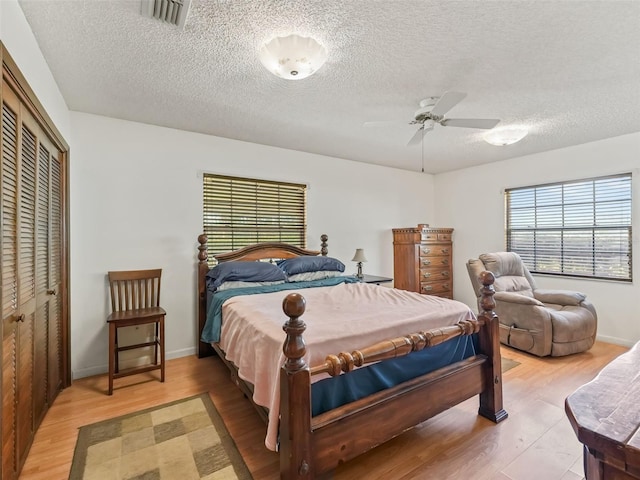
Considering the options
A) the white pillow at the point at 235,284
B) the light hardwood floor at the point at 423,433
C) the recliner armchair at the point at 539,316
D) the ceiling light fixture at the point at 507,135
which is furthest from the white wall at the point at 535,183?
the white pillow at the point at 235,284

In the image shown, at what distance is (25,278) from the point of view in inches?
69.0

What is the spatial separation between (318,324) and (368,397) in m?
0.48

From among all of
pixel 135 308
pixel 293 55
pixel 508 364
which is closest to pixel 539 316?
pixel 508 364

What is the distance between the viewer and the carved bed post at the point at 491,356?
6.81 feet

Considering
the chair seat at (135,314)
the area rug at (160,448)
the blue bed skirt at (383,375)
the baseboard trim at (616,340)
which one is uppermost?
the chair seat at (135,314)

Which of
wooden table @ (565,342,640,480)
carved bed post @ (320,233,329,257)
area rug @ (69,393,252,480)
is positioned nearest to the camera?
wooden table @ (565,342,640,480)

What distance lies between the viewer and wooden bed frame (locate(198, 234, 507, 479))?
4.30ft

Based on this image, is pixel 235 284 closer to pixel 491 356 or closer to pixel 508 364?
pixel 491 356

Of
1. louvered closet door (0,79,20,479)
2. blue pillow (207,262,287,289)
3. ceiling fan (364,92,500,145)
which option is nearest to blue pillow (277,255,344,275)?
blue pillow (207,262,287,289)

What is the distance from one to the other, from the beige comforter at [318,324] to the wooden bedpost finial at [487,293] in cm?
14

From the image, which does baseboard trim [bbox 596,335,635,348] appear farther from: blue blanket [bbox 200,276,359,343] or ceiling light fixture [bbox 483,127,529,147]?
blue blanket [bbox 200,276,359,343]

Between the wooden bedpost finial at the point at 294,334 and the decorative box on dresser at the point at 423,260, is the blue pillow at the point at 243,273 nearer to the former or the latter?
the wooden bedpost finial at the point at 294,334

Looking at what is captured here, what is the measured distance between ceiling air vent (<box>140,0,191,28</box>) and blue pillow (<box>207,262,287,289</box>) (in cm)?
207

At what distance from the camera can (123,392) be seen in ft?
8.27
